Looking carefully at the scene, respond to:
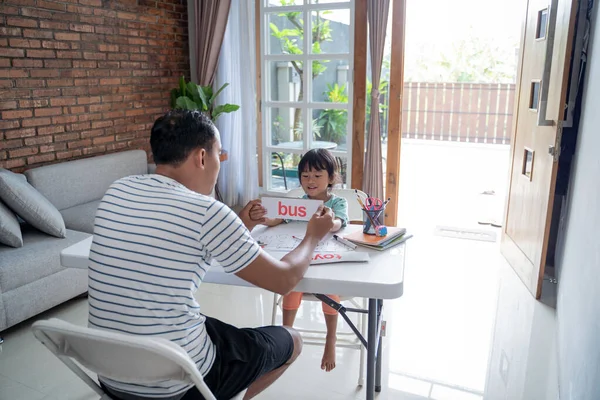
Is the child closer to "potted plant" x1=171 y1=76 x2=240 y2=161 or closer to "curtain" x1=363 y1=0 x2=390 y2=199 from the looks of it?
"curtain" x1=363 y1=0 x2=390 y2=199

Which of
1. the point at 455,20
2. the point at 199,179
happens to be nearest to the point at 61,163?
the point at 199,179

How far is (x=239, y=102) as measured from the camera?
4773 mm

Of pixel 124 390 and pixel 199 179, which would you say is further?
pixel 199 179

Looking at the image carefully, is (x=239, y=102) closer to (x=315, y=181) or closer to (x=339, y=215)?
(x=315, y=181)

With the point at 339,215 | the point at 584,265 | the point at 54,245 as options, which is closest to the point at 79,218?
the point at 54,245

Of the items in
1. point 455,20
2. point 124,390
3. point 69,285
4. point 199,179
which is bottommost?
point 69,285

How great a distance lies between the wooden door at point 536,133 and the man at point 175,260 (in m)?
2.02

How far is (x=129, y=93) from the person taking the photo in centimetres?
434

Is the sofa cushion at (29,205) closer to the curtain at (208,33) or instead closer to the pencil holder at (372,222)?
the pencil holder at (372,222)

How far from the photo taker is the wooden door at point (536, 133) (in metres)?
2.72

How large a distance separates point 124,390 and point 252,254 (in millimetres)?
467

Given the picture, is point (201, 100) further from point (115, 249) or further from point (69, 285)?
point (115, 249)

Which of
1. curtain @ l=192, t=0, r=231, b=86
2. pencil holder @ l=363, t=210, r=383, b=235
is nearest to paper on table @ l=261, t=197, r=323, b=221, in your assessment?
pencil holder @ l=363, t=210, r=383, b=235

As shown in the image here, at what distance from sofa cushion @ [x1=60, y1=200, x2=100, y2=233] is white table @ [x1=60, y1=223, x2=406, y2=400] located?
166 centimetres
